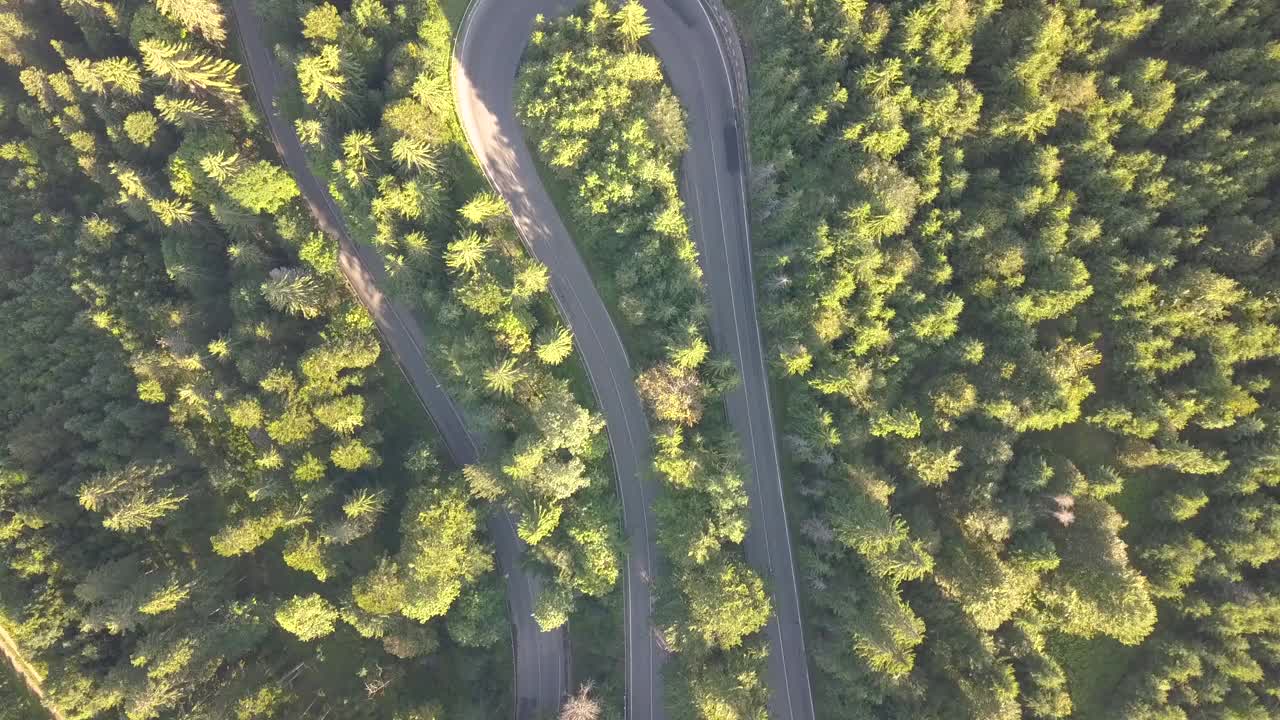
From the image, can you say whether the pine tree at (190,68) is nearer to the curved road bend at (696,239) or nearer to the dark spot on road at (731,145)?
the curved road bend at (696,239)

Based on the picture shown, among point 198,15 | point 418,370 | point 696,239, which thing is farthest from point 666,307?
point 198,15

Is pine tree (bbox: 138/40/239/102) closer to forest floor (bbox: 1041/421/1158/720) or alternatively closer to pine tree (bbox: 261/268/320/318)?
pine tree (bbox: 261/268/320/318)

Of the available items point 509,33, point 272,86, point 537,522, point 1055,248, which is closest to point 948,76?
point 1055,248

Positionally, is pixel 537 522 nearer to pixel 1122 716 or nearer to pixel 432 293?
pixel 432 293

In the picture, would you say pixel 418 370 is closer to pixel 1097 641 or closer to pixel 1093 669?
pixel 1097 641

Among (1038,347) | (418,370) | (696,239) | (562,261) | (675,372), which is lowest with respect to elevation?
(675,372)
